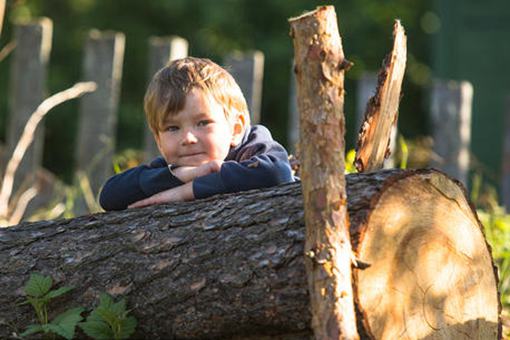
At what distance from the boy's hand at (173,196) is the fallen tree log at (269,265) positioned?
0.39 ft

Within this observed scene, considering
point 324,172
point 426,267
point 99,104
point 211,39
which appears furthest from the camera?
point 211,39

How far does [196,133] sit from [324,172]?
0.90 m

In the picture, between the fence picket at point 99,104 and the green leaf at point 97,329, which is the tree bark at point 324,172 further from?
the fence picket at point 99,104

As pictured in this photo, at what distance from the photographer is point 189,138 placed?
3.83 meters

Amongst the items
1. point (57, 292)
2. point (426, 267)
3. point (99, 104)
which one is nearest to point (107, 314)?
point (57, 292)

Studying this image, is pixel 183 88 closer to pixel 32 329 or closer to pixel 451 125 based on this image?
pixel 32 329

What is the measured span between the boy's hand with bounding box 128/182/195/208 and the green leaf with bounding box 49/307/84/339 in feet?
1.56

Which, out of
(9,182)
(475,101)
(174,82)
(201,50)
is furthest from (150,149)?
(201,50)

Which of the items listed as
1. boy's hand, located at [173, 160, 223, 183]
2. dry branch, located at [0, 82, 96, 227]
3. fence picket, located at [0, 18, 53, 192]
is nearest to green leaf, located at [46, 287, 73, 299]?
boy's hand, located at [173, 160, 223, 183]

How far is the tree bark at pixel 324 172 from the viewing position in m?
2.97

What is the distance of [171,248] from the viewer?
342cm

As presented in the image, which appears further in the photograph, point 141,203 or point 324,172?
point 141,203

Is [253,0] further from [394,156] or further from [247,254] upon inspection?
[247,254]

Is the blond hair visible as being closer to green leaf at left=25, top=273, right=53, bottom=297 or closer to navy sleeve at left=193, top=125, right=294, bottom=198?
navy sleeve at left=193, top=125, right=294, bottom=198
